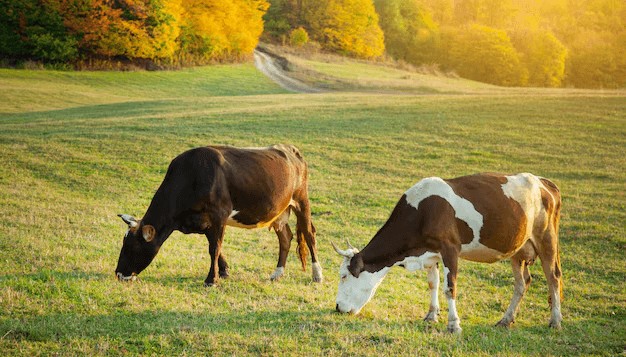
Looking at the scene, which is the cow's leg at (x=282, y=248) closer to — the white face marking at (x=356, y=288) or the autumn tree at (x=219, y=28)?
the white face marking at (x=356, y=288)

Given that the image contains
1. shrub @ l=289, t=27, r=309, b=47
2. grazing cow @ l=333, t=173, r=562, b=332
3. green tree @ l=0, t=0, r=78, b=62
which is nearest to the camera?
grazing cow @ l=333, t=173, r=562, b=332

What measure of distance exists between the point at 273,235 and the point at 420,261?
23.4 ft

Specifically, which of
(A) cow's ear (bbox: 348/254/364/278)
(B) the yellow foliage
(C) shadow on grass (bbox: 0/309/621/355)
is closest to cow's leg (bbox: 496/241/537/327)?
(C) shadow on grass (bbox: 0/309/621/355)

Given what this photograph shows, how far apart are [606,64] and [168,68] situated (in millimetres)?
62851

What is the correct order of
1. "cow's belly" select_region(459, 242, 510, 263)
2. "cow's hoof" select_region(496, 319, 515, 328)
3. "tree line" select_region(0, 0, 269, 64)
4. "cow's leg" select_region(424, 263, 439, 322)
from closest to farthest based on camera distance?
"cow's belly" select_region(459, 242, 510, 263) < "cow's leg" select_region(424, 263, 439, 322) < "cow's hoof" select_region(496, 319, 515, 328) < "tree line" select_region(0, 0, 269, 64)

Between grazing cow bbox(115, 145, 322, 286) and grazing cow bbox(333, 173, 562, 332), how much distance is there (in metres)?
2.29

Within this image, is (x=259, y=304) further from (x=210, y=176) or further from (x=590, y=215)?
(x=590, y=215)

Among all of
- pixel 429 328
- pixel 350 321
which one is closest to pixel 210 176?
pixel 350 321

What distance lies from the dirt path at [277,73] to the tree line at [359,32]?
2605 mm

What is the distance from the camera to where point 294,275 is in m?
11.0

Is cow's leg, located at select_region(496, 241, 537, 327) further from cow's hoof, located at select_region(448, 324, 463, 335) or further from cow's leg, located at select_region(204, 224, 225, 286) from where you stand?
cow's leg, located at select_region(204, 224, 225, 286)

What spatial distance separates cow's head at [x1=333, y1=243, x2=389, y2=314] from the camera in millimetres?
8219

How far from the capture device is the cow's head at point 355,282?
8.22m

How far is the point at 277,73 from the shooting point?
194 ft
